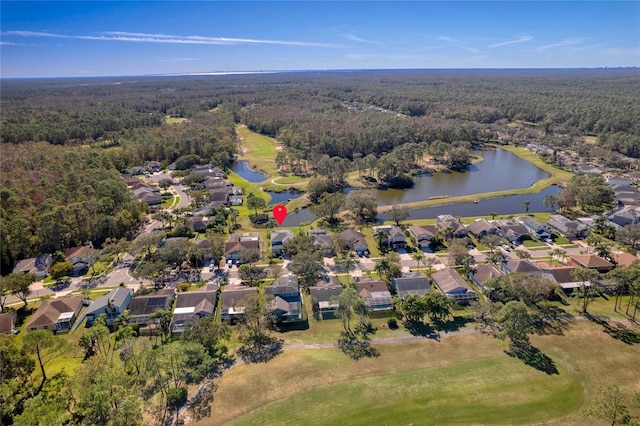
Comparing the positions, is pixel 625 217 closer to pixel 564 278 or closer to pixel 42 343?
pixel 564 278

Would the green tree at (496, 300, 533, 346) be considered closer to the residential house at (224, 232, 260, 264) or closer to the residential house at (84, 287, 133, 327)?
the residential house at (224, 232, 260, 264)

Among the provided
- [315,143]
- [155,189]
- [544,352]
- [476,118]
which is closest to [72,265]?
[155,189]

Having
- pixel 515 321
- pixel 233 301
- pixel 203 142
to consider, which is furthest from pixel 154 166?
pixel 515 321

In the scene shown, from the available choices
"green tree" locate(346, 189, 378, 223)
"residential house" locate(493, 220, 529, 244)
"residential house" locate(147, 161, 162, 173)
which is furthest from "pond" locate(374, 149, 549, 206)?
"residential house" locate(147, 161, 162, 173)

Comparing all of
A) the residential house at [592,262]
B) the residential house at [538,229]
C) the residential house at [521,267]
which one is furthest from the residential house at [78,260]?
the residential house at [538,229]

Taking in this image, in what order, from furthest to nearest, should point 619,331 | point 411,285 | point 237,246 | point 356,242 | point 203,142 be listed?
point 203,142, point 356,242, point 237,246, point 411,285, point 619,331

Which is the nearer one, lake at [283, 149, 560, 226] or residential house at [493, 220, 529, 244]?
residential house at [493, 220, 529, 244]
